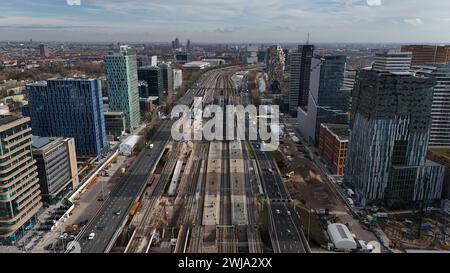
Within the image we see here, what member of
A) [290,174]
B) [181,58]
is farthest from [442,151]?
[181,58]

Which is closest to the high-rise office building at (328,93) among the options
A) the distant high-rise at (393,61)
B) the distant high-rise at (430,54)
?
the distant high-rise at (393,61)

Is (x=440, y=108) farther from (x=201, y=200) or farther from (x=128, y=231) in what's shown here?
A: (x=128, y=231)

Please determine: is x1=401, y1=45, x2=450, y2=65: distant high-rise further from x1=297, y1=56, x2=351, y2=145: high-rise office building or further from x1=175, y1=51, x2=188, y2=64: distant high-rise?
x1=175, y1=51, x2=188, y2=64: distant high-rise

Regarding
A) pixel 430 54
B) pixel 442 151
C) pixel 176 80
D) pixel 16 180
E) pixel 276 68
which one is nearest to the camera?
pixel 16 180

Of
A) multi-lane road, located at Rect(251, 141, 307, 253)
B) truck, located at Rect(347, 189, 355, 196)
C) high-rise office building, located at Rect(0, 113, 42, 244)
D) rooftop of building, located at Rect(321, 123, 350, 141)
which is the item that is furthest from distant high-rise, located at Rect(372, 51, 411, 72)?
high-rise office building, located at Rect(0, 113, 42, 244)

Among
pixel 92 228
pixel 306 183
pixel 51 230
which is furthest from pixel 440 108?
pixel 51 230

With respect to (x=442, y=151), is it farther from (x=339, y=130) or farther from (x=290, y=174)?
(x=290, y=174)
